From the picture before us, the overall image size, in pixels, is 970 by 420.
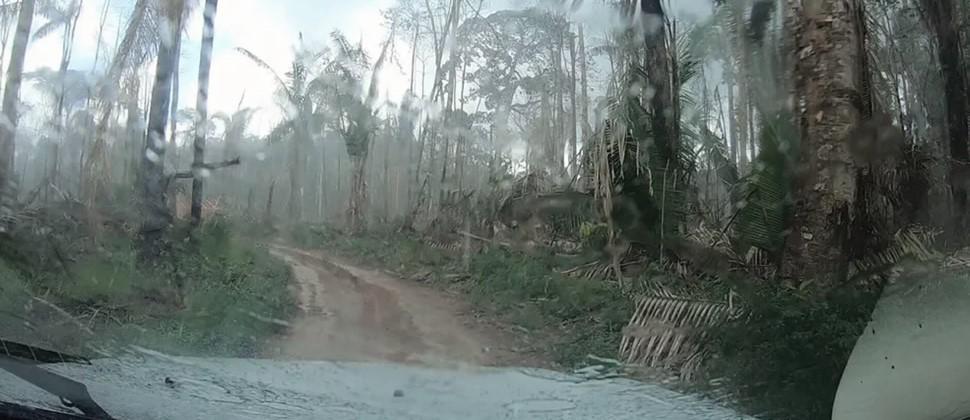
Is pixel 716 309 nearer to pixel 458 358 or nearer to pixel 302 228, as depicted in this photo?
pixel 458 358

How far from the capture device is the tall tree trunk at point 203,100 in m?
4.27

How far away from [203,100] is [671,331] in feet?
9.24

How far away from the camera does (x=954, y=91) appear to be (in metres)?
4.85

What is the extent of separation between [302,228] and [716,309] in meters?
2.27

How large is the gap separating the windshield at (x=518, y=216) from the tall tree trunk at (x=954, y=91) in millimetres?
34

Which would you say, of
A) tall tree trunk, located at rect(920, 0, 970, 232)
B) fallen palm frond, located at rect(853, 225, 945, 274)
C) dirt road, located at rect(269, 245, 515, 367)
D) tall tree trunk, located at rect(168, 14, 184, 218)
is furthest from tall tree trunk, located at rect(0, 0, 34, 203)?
tall tree trunk, located at rect(920, 0, 970, 232)

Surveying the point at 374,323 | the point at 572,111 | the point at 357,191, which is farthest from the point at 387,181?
the point at 572,111

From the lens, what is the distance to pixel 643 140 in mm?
4402

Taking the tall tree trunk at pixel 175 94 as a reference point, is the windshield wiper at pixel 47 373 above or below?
below

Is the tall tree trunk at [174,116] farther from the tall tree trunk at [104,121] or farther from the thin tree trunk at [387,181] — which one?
the thin tree trunk at [387,181]

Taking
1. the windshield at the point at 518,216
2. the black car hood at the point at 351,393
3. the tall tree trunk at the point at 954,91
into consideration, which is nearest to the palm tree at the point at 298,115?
the windshield at the point at 518,216

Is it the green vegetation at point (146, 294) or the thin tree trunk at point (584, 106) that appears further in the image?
the thin tree trunk at point (584, 106)

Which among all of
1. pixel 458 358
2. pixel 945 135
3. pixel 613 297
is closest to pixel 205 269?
pixel 458 358

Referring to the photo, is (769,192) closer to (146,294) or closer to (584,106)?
(584,106)
